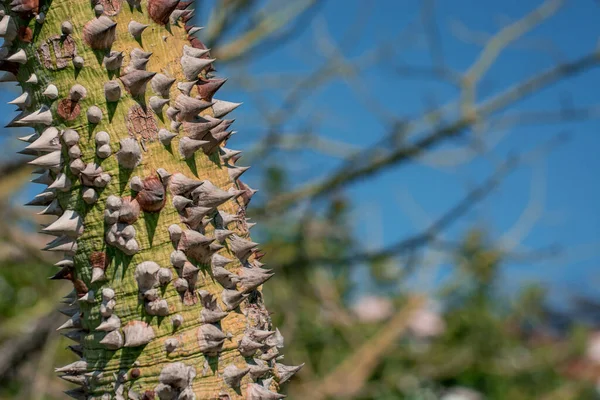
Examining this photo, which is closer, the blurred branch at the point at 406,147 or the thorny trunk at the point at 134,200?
the thorny trunk at the point at 134,200

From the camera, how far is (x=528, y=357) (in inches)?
281

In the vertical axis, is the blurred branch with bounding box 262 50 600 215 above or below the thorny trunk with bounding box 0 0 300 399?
above

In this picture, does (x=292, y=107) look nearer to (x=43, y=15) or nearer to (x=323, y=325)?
(x=323, y=325)

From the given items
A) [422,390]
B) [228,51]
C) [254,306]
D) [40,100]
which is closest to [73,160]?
[40,100]

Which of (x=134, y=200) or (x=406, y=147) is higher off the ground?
(x=406, y=147)

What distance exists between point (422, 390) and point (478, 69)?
3.91 metres

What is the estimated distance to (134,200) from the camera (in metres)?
0.84

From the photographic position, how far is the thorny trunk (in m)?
0.84

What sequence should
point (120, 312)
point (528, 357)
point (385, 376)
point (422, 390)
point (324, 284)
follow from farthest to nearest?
1. point (528, 357)
2. point (422, 390)
3. point (385, 376)
4. point (324, 284)
5. point (120, 312)

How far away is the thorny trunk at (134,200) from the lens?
842 mm

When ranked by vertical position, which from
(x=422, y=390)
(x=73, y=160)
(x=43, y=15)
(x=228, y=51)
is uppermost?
(x=228, y=51)

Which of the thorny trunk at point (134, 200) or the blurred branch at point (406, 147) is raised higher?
the blurred branch at point (406, 147)

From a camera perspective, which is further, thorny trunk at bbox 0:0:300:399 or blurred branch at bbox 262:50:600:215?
blurred branch at bbox 262:50:600:215

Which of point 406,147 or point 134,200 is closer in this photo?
point 134,200
